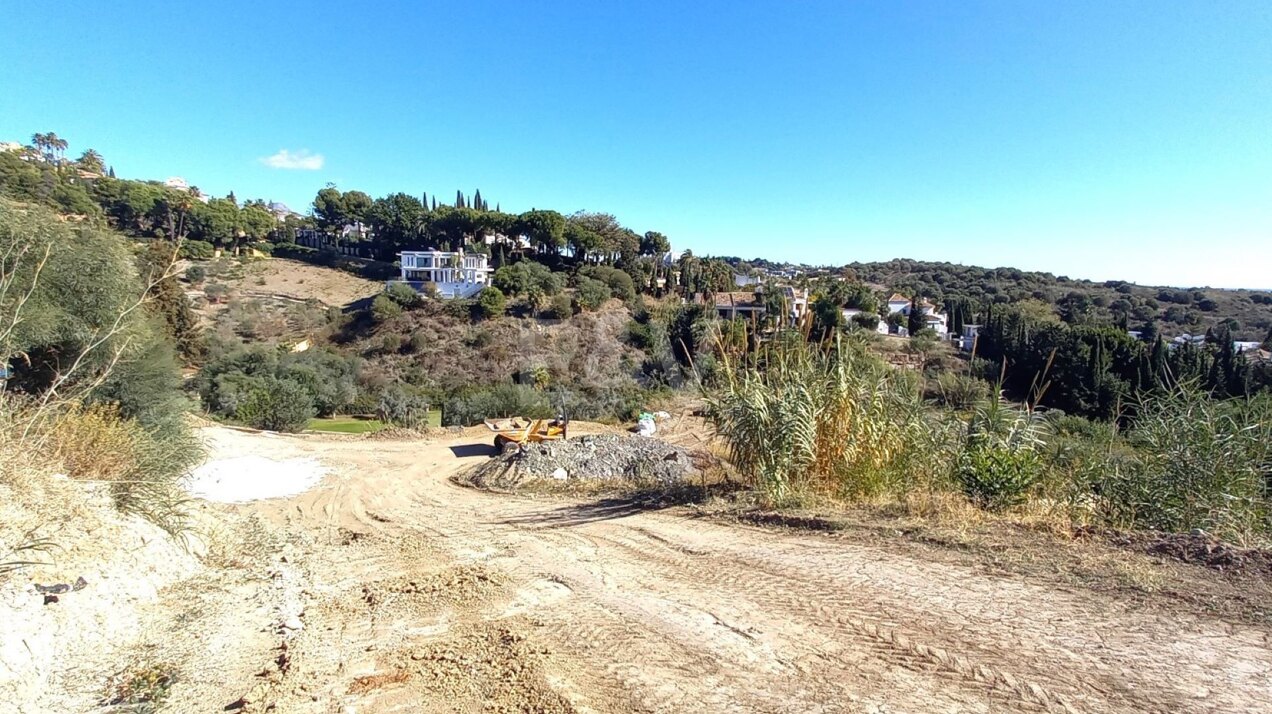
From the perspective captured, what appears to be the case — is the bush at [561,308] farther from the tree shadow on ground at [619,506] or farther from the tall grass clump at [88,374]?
the tree shadow on ground at [619,506]

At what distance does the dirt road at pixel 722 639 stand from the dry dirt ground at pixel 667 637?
0.05 feet

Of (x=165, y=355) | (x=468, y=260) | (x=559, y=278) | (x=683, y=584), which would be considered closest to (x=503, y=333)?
(x=559, y=278)

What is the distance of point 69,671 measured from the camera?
3.38m

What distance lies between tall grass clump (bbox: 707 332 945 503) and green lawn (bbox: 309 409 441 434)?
16284 mm

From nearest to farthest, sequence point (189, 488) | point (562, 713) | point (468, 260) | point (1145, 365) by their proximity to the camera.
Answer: point (562, 713) → point (189, 488) → point (1145, 365) → point (468, 260)

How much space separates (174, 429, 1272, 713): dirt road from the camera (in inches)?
118

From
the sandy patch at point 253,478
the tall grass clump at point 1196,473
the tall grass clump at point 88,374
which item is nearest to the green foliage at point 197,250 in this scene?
the sandy patch at point 253,478

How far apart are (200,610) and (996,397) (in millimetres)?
7879

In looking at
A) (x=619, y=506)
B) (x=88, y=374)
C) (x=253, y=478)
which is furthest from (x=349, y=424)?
(x=619, y=506)

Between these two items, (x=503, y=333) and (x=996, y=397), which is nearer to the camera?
(x=996, y=397)

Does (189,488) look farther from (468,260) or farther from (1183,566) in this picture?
(468,260)

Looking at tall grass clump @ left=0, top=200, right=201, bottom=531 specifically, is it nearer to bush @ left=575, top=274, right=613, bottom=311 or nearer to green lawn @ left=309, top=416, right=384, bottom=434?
green lawn @ left=309, top=416, right=384, bottom=434

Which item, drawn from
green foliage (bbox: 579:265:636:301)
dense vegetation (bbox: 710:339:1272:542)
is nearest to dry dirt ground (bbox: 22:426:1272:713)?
dense vegetation (bbox: 710:339:1272:542)

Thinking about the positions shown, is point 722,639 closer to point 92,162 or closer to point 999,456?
point 999,456
